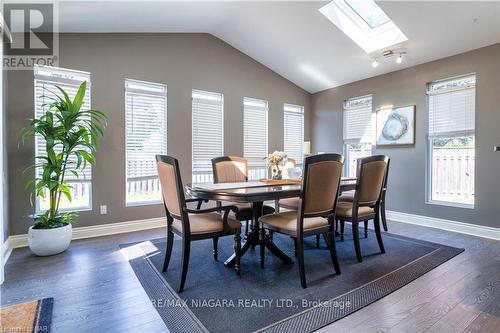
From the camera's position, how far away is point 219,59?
4.67 metres

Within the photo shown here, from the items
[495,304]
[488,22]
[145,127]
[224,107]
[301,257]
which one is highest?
[488,22]

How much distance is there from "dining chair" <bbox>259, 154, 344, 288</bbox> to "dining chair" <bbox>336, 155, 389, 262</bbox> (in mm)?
458

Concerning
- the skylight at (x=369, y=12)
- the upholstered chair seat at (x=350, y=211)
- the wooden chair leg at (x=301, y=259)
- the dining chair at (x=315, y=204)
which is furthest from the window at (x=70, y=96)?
the skylight at (x=369, y=12)

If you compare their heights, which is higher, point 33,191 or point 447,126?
point 447,126

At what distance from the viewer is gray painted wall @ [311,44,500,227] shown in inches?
139

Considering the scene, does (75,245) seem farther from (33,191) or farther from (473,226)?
(473,226)

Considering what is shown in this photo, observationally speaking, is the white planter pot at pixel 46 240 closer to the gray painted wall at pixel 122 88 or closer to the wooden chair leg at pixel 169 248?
the gray painted wall at pixel 122 88

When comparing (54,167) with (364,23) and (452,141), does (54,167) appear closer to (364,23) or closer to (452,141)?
(364,23)

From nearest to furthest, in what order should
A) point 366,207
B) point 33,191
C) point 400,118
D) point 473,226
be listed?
point 366,207, point 33,191, point 473,226, point 400,118

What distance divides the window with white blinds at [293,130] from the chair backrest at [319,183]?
11.0ft

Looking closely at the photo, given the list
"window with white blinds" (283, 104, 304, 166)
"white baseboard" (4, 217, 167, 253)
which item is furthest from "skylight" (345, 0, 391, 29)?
"white baseboard" (4, 217, 167, 253)

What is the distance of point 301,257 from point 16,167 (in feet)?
11.2

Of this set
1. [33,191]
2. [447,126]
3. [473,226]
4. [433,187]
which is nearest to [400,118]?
[447,126]

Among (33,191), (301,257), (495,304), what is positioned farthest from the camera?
(33,191)
